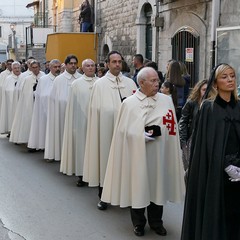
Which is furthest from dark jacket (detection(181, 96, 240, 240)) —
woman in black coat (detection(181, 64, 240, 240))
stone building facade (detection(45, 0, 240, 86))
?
stone building facade (detection(45, 0, 240, 86))

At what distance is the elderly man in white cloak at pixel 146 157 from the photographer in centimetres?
508

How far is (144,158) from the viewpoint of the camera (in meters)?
5.08

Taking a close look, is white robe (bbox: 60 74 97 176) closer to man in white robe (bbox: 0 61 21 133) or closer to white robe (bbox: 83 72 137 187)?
white robe (bbox: 83 72 137 187)

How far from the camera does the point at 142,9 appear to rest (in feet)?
55.5

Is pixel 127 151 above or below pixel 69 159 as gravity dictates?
above

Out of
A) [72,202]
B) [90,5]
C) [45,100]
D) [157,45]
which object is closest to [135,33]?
[157,45]

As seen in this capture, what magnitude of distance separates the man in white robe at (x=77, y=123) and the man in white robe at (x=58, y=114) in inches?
44.1

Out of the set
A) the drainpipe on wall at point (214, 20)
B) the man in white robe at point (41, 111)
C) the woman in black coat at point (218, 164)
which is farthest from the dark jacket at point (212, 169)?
the drainpipe on wall at point (214, 20)

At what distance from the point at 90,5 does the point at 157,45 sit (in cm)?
818

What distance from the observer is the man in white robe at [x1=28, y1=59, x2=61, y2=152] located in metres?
9.80

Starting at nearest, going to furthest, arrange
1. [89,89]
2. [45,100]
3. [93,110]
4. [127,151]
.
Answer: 1. [127,151]
2. [93,110]
3. [89,89]
4. [45,100]

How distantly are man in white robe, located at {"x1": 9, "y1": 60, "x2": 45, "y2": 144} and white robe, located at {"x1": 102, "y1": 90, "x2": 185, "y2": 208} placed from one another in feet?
18.6

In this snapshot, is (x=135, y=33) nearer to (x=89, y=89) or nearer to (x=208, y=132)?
(x=89, y=89)

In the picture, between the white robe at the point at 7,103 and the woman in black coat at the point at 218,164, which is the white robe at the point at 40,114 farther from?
the woman in black coat at the point at 218,164
